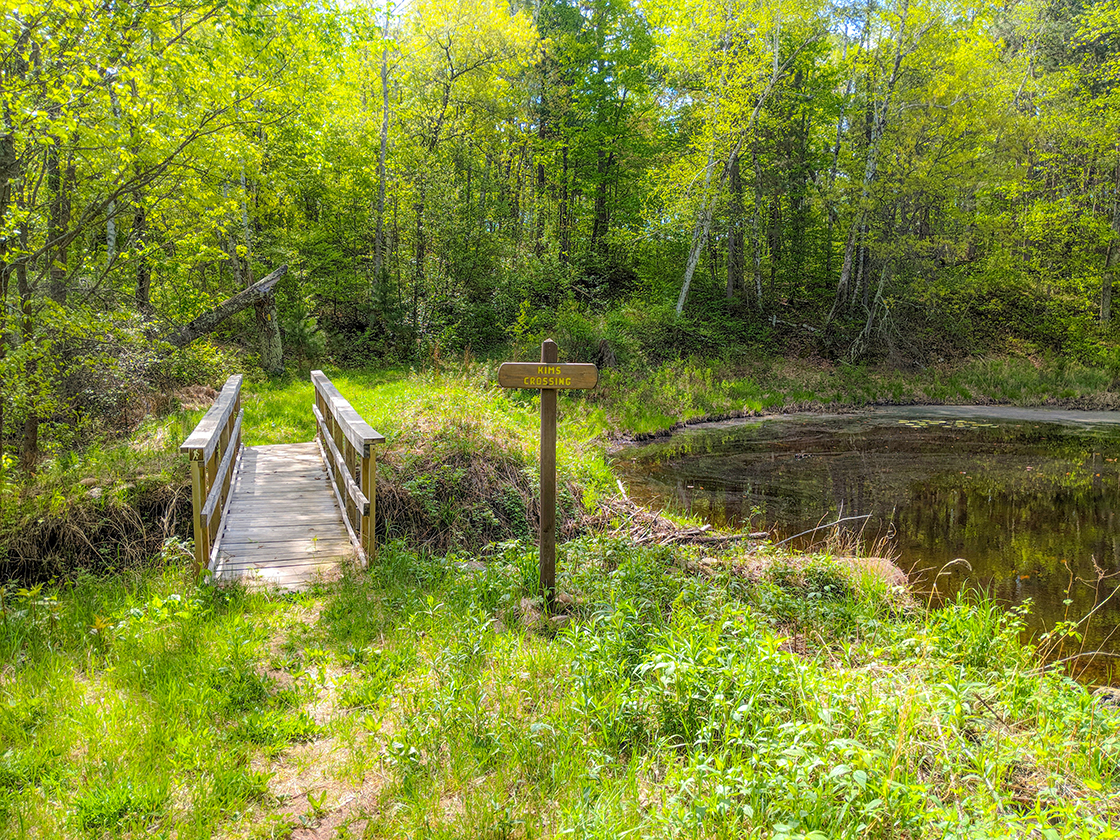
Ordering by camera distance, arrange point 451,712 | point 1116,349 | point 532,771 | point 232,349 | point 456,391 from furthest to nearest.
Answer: point 1116,349 < point 232,349 < point 456,391 < point 451,712 < point 532,771

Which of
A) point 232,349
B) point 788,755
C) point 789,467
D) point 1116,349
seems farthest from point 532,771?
point 1116,349

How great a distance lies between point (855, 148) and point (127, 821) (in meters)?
25.1

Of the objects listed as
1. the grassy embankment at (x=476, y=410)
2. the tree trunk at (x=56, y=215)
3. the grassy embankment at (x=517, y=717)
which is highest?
the tree trunk at (x=56, y=215)

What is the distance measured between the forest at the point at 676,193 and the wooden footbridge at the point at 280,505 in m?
5.19

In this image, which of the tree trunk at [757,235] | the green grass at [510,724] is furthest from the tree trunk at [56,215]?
the tree trunk at [757,235]

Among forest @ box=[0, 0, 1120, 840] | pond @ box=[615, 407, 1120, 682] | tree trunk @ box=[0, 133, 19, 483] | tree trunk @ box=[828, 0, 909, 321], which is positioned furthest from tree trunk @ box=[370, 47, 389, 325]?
tree trunk @ box=[828, 0, 909, 321]

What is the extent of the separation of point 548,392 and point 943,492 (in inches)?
322

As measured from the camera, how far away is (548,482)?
16.4 feet

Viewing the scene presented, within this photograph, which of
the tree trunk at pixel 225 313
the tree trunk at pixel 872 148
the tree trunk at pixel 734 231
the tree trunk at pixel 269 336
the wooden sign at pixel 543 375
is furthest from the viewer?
the tree trunk at pixel 734 231

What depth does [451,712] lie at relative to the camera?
11.0 feet

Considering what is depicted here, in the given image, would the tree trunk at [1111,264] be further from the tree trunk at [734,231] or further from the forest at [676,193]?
the tree trunk at [734,231]

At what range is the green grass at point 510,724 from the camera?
2.70 meters

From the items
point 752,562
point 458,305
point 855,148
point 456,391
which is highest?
point 855,148

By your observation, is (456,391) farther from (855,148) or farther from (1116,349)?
(1116,349)
